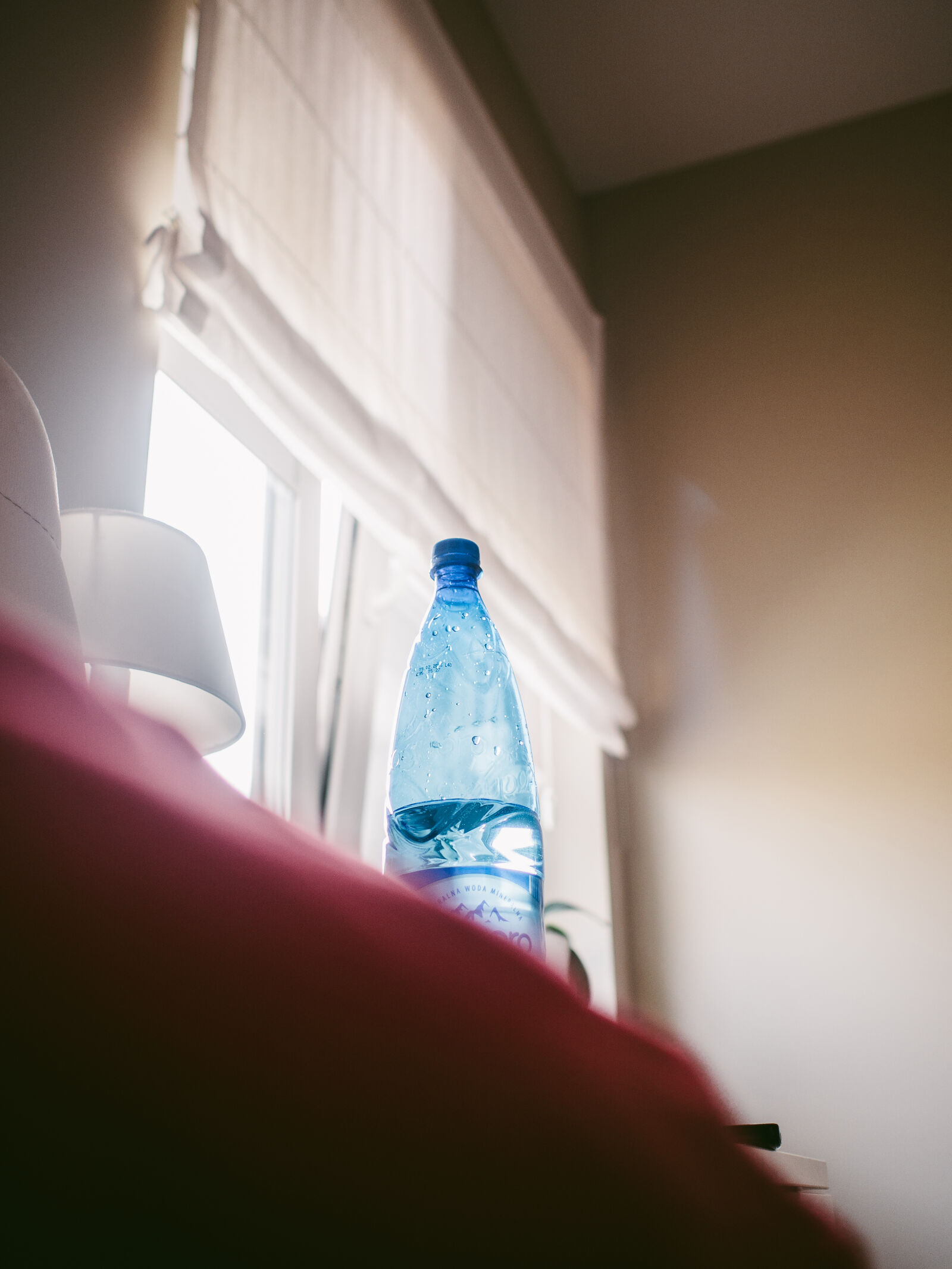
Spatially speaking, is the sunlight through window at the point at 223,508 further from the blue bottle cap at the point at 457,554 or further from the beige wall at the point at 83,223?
the blue bottle cap at the point at 457,554

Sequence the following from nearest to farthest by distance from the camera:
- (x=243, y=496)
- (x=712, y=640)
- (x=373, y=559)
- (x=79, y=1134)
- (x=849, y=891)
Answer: (x=79, y=1134) → (x=243, y=496) → (x=373, y=559) → (x=849, y=891) → (x=712, y=640)

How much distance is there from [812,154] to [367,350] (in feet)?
6.27

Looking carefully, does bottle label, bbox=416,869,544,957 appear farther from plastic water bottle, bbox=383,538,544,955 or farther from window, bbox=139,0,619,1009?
window, bbox=139,0,619,1009

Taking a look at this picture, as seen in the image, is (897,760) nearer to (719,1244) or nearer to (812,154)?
(812,154)

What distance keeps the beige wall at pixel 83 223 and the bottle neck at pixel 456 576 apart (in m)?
0.38

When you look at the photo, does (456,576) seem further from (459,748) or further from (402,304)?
(402,304)

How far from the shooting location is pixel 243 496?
171 centimetres

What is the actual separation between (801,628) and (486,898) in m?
1.91

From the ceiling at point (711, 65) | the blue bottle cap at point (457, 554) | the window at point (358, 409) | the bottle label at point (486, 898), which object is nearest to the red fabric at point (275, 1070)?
the bottle label at point (486, 898)

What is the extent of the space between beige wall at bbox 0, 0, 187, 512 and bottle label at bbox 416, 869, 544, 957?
0.58 metres

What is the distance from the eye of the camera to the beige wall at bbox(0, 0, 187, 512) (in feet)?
3.26

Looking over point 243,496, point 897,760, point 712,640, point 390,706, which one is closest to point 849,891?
point 897,760

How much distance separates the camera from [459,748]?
943 millimetres

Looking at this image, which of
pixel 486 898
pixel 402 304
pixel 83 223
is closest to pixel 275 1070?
pixel 486 898
